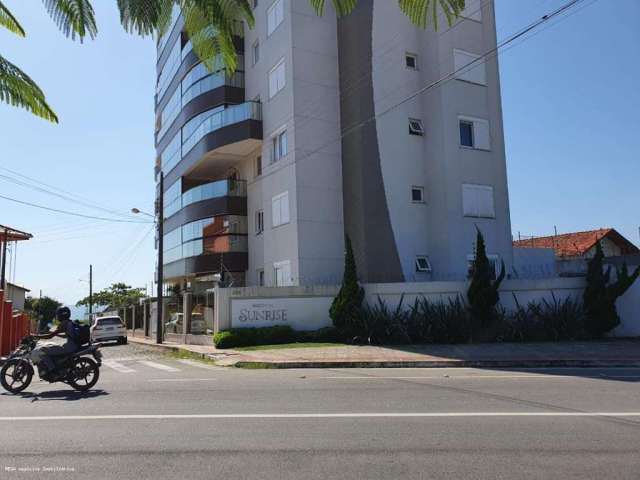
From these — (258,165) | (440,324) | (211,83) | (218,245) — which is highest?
(211,83)

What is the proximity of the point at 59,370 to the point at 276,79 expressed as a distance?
57.7 feet

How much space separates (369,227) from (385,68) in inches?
265

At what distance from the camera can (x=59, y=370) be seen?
10172 millimetres

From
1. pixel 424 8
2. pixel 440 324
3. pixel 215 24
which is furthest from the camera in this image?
pixel 440 324

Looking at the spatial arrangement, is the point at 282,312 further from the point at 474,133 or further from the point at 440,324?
the point at 474,133

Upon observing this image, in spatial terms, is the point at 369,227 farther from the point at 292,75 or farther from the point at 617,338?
the point at 617,338

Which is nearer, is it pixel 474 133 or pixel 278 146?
pixel 474 133

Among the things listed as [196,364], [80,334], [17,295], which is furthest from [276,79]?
[17,295]

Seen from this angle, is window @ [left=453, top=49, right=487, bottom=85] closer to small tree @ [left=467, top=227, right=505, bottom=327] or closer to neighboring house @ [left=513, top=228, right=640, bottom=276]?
small tree @ [left=467, top=227, right=505, bottom=327]

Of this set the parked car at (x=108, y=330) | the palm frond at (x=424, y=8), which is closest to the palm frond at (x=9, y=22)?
the palm frond at (x=424, y=8)

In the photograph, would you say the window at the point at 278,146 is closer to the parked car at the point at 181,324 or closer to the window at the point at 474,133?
the window at the point at 474,133

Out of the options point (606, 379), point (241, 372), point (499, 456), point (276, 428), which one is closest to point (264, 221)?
point (241, 372)

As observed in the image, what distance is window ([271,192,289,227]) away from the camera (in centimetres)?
2380

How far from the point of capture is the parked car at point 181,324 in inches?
889
